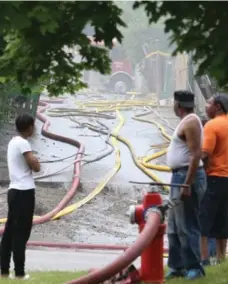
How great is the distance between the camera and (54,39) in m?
4.51

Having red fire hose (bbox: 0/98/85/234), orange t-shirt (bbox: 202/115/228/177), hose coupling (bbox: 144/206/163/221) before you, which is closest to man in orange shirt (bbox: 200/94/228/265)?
orange t-shirt (bbox: 202/115/228/177)

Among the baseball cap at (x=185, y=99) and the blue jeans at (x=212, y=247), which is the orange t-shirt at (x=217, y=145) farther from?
the blue jeans at (x=212, y=247)

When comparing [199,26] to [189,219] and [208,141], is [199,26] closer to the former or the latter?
[189,219]

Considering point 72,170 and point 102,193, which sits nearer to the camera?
point 102,193

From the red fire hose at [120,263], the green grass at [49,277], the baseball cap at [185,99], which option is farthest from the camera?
the green grass at [49,277]

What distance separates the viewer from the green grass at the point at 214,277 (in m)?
6.31

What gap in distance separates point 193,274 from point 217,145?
1427mm

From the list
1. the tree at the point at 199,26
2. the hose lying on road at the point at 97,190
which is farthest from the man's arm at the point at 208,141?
the hose lying on road at the point at 97,190

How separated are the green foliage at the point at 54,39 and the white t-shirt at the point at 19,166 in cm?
132

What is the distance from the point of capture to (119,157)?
642 inches

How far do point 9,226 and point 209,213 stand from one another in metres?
1.93

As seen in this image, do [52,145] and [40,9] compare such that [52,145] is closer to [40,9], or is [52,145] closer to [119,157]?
[119,157]

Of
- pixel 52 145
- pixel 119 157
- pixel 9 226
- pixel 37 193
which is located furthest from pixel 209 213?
pixel 52 145

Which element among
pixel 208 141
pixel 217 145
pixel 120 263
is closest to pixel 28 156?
pixel 208 141
